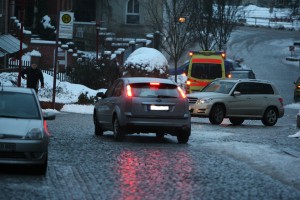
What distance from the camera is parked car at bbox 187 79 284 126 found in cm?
2989

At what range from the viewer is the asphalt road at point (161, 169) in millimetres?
12641

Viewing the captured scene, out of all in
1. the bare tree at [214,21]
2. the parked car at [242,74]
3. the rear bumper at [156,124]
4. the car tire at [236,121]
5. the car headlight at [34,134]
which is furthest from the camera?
the bare tree at [214,21]

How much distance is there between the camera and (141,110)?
2036 cm

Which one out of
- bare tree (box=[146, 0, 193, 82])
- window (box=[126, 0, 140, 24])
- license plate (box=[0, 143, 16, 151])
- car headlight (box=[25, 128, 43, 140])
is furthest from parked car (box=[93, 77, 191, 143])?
window (box=[126, 0, 140, 24])

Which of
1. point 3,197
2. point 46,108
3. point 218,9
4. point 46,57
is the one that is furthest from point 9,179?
point 218,9

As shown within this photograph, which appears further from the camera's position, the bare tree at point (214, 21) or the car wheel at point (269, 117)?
the bare tree at point (214, 21)

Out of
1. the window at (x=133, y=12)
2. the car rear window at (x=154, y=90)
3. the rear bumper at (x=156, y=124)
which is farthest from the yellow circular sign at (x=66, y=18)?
the window at (x=133, y=12)

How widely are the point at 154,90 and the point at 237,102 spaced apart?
32.9 ft

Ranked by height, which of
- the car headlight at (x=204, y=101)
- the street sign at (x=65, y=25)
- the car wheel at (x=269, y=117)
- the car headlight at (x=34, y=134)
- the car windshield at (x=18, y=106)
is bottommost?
the car wheel at (x=269, y=117)

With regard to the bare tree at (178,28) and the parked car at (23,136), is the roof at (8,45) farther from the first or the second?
the parked car at (23,136)

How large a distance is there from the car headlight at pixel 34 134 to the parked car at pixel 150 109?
662cm

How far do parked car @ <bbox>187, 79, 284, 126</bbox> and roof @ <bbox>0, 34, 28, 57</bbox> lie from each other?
15933 millimetres

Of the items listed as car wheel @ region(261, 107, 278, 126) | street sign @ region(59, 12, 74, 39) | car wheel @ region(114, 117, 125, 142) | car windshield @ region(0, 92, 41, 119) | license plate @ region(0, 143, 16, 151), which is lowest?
car wheel @ region(261, 107, 278, 126)

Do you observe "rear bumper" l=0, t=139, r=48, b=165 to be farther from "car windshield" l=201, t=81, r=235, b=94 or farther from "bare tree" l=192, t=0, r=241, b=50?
"bare tree" l=192, t=0, r=241, b=50
